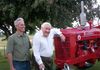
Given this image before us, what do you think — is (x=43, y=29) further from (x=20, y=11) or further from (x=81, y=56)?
(x=20, y=11)

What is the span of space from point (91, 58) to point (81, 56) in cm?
40

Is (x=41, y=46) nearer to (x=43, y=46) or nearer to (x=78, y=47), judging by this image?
(x=43, y=46)

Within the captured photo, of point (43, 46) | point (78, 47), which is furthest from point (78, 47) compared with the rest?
point (43, 46)

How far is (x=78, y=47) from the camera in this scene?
9.38 m

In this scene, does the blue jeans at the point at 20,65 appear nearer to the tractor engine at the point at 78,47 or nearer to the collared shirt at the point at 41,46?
the collared shirt at the point at 41,46

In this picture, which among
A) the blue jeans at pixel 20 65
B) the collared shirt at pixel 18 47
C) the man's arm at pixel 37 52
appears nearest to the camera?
the collared shirt at pixel 18 47

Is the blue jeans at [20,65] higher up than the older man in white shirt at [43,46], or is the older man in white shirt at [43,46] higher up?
the older man in white shirt at [43,46]

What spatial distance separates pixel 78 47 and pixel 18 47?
8.87 feet

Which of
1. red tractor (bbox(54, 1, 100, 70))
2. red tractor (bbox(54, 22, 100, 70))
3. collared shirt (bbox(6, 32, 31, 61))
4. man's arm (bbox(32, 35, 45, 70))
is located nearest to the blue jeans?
collared shirt (bbox(6, 32, 31, 61))

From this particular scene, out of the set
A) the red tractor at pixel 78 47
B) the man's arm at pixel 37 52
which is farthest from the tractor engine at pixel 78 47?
the man's arm at pixel 37 52

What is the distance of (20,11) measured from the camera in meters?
15.7

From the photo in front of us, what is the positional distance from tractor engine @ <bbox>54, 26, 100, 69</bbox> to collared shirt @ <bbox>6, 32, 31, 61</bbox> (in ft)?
6.81

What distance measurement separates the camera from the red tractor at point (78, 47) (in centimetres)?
916

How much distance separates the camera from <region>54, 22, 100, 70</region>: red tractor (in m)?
9.16
